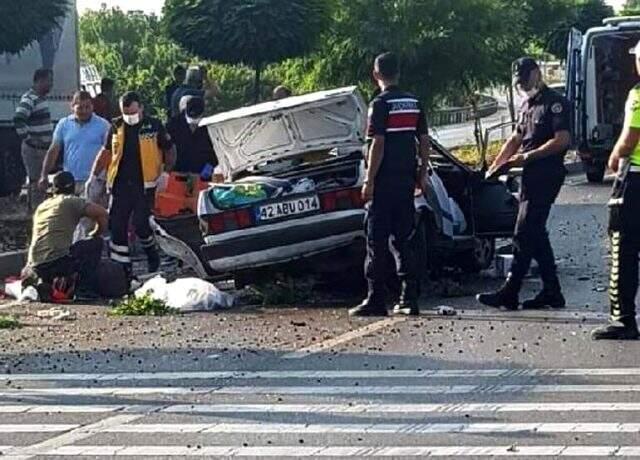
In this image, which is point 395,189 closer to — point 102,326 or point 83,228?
point 102,326

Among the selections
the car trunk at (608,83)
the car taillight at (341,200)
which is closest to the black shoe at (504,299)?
the car taillight at (341,200)

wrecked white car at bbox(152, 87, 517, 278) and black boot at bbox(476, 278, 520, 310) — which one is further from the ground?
wrecked white car at bbox(152, 87, 517, 278)

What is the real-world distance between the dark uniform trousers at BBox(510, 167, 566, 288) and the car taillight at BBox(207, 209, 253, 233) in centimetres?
208

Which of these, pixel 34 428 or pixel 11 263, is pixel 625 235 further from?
pixel 11 263

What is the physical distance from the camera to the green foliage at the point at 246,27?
2416 centimetres

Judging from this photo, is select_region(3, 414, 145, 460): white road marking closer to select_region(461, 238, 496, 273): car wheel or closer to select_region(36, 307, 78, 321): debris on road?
select_region(36, 307, 78, 321): debris on road

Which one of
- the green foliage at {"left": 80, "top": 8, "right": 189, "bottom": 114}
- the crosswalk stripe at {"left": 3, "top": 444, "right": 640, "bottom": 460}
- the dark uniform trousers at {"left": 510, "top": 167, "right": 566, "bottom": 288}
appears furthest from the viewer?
the green foliage at {"left": 80, "top": 8, "right": 189, "bottom": 114}

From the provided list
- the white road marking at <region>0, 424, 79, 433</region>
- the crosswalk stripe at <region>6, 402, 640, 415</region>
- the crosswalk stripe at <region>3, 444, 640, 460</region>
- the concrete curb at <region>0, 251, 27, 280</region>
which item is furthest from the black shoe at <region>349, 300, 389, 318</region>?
the concrete curb at <region>0, 251, 27, 280</region>

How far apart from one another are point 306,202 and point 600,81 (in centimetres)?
1503

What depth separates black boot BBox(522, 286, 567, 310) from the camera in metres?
11.6

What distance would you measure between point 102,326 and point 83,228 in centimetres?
260

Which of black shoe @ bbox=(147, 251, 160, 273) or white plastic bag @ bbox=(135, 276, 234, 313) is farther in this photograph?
black shoe @ bbox=(147, 251, 160, 273)

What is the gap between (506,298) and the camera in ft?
38.1

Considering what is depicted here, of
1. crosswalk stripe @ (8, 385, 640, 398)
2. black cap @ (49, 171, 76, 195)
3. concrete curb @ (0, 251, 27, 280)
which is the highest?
black cap @ (49, 171, 76, 195)
